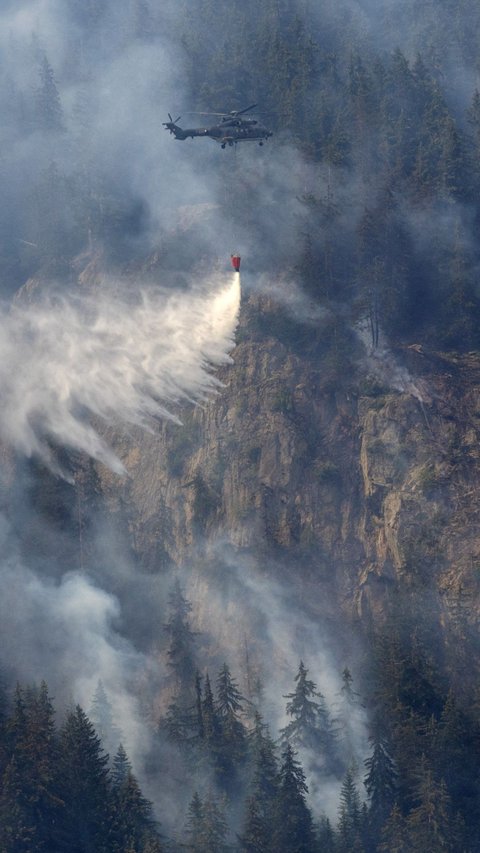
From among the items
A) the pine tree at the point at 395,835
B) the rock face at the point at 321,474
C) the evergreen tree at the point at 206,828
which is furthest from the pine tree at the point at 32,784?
the rock face at the point at 321,474

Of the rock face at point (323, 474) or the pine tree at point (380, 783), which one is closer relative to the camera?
the pine tree at point (380, 783)

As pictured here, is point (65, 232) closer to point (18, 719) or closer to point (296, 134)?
point (296, 134)

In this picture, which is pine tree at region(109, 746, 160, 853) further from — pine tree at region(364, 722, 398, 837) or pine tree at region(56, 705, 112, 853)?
pine tree at region(364, 722, 398, 837)

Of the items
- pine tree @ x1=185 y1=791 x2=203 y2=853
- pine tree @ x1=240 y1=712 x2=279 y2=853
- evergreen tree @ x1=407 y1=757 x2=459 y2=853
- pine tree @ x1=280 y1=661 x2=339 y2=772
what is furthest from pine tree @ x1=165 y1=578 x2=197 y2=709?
evergreen tree @ x1=407 y1=757 x2=459 y2=853

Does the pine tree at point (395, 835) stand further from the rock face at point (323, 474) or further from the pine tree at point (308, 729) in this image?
the rock face at point (323, 474)

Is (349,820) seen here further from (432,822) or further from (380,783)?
(432,822)

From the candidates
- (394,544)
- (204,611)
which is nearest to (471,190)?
(394,544)
